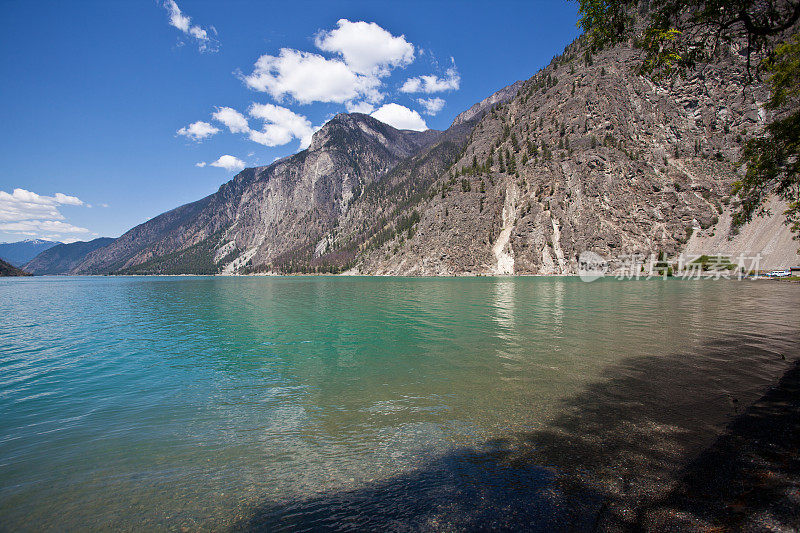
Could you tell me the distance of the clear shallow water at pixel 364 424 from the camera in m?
6.54

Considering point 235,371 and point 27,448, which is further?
point 235,371

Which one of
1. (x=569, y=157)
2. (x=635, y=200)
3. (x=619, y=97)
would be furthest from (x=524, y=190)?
(x=619, y=97)

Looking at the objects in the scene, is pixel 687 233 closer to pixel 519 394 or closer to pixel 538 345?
pixel 538 345

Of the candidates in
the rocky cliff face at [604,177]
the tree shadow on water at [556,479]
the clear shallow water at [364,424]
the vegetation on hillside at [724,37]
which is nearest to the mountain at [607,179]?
the rocky cliff face at [604,177]

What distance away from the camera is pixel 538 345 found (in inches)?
810

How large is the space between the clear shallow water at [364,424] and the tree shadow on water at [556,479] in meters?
0.05

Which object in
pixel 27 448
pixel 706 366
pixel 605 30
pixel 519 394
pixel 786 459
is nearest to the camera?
pixel 786 459

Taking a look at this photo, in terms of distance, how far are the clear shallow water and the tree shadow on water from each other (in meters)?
0.05

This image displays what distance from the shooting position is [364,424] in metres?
10.4

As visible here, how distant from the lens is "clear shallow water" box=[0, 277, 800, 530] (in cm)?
654

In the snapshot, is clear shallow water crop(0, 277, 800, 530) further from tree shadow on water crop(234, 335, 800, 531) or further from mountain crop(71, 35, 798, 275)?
mountain crop(71, 35, 798, 275)

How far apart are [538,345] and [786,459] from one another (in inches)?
536

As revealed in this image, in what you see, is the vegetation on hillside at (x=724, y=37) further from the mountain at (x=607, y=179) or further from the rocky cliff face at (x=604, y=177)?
the rocky cliff face at (x=604, y=177)

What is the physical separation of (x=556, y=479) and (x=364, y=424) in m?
5.64
